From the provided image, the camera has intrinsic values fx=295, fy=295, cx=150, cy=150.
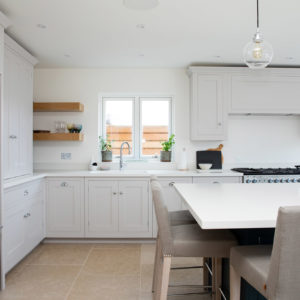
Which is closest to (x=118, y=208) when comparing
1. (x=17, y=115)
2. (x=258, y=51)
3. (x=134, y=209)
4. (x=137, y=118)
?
(x=134, y=209)

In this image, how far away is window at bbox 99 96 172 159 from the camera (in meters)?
4.45

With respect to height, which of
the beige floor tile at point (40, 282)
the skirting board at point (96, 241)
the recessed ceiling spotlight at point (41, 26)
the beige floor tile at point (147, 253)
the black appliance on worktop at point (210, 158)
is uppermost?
the recessed ceiling spotlight at point (41, 26)

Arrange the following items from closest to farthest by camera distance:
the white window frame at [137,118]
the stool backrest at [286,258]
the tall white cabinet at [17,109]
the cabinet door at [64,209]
A: the stool backrest at [286,258]
the tall white cabinet at [17,109]
the cabinet door at [64,209]
the white window frame at [137,118]

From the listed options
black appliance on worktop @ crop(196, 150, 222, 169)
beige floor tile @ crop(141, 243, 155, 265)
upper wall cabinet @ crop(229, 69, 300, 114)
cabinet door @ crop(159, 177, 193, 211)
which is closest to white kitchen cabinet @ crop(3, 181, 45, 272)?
beige floor tile @ crop(141, 243, 155, 265)

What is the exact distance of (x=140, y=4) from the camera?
240cm

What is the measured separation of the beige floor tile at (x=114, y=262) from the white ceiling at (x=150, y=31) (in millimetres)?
2379

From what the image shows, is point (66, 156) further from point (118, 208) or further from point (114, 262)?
point (114, 262)

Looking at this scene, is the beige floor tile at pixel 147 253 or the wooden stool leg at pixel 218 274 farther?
the beige floor tile at pixel 147 253

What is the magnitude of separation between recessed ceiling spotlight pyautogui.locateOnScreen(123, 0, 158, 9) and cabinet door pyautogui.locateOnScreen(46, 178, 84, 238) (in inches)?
84.2

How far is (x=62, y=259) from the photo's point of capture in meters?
3.20

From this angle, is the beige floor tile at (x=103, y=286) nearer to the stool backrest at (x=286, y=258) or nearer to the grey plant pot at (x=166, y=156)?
the stool backrest at (x=286, y=258)

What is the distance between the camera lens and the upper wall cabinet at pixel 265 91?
402 centimetres

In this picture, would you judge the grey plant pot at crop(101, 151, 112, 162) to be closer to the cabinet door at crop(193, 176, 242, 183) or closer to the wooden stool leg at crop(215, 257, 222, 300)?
the cabinet door at crop(193, 176, 242, 183)

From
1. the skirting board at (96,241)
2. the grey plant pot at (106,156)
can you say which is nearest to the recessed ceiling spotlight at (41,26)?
the grey plant pot at (106,156)
